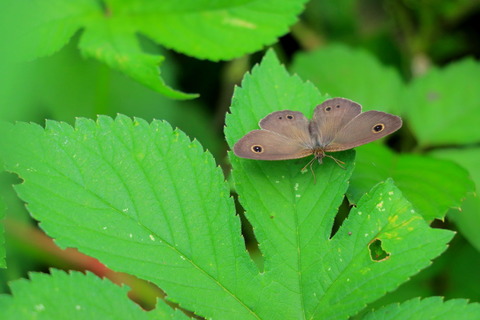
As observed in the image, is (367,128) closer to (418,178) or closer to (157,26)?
(418,178)

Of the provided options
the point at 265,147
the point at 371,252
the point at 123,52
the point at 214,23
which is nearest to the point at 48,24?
the point at 123,52

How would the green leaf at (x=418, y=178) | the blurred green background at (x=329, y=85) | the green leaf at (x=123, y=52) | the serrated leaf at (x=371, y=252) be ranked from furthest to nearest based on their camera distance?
the blurred green background at (x=329, y=85), the green leaf at (x=123, y=52), the green leaf at (x=418, y=178), the serrated leaf at (x=371, y=252)

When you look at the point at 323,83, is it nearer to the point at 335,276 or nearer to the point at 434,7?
the point at 434,7

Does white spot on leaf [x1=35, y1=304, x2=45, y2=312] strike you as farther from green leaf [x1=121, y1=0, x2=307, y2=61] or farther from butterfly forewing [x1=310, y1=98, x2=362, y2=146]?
green leaf [x1=121, y1=0, x2=307, y2=61]

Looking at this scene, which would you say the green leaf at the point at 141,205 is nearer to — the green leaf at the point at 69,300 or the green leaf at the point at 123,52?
the green leaf at the point at 69,300

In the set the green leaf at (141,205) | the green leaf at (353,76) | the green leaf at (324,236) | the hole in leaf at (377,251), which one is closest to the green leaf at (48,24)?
the green leaf at (141,205)

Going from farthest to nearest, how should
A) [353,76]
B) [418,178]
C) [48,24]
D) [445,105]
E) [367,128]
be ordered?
1. [353,76]
2. [445,105]
3. [48,24]
4. [418,178]
5. [367,128]
